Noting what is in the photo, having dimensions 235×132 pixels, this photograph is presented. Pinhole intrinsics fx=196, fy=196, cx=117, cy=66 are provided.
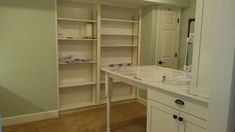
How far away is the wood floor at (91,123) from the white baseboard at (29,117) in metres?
0.09

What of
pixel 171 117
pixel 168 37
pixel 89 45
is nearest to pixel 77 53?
pixel 89 45

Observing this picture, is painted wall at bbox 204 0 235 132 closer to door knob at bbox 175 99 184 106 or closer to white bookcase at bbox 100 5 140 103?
door knob at bbox 175 99 184 106

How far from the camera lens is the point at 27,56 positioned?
10.3 ft

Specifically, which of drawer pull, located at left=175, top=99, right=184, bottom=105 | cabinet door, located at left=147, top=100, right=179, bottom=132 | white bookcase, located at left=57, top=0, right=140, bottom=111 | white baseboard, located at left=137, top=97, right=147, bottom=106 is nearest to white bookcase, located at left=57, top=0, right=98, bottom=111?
white bookcase, located at left=57, top=0, right=140, bottom=111

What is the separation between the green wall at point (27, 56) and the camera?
9.80 feet

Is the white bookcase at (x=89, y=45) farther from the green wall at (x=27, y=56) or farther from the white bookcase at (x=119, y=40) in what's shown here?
the green wall at (x=27, y=56)

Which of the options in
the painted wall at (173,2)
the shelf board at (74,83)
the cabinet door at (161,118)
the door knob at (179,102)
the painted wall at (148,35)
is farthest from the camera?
the painted wall at (148,35)

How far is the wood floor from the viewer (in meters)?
3.05

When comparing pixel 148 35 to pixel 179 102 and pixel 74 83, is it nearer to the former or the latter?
pixel 74 83

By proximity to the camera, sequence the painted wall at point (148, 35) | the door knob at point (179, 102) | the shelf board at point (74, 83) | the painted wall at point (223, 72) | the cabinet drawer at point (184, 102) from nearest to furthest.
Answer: the painted wall at point (223, 72) → the cabinet drawer at point (184, 102) → the door knob at point (179, 102) → the shelf board at point (74, 83) → the painted wall at point (148, 35)

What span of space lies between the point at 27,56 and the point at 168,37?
9.31ft

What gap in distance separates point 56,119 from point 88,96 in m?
0.87

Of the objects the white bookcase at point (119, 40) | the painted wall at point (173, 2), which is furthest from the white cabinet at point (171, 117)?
the painted wall at point (173, 2)

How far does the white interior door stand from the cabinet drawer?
2245 mm
